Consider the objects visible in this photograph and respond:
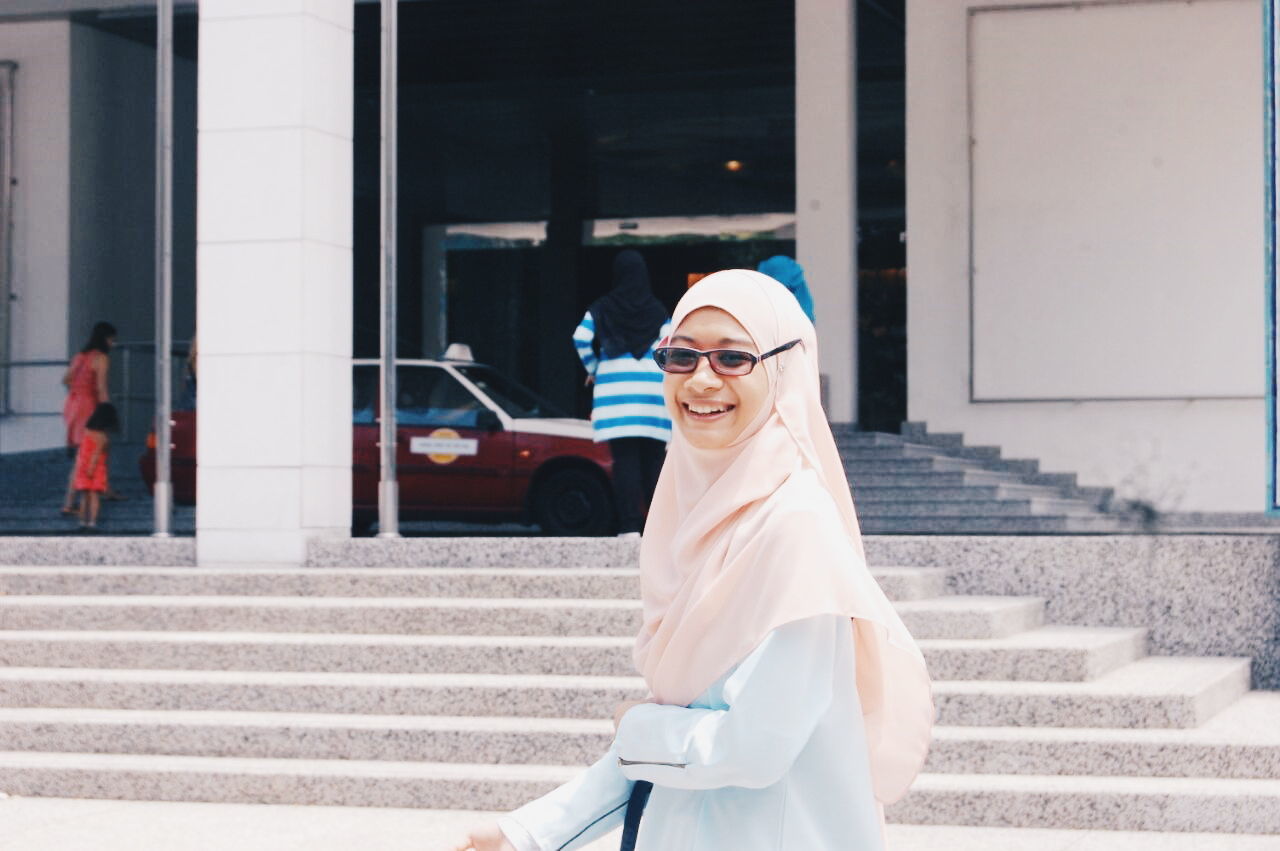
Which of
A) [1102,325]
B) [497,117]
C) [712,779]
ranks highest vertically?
[497,117]

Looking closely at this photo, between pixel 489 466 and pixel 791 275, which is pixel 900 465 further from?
pixel 791 275

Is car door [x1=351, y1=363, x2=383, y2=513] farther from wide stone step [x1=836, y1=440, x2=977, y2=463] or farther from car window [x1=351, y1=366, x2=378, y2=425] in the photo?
wide stone step [x1=836, y1=440, x2=977, y2=463]

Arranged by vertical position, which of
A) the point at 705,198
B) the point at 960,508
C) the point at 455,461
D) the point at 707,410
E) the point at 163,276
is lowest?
the point at 960,508

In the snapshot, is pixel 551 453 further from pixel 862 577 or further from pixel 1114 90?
pixel 862 577

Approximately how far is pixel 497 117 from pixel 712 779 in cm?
2080

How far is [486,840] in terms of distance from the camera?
2486mm

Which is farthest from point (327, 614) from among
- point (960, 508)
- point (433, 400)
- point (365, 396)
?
point (960, 508)

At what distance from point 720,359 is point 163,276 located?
9.39 metres

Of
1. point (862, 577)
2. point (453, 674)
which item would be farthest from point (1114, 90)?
point (862, 577)

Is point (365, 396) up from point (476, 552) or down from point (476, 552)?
up

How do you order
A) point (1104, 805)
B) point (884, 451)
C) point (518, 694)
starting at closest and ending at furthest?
point (1104, 805) → point (518, 694) → point (884, 451)

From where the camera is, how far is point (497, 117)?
22.5 meters

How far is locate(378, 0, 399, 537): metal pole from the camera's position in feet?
34.6

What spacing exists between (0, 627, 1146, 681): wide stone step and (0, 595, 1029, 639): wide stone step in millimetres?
59
